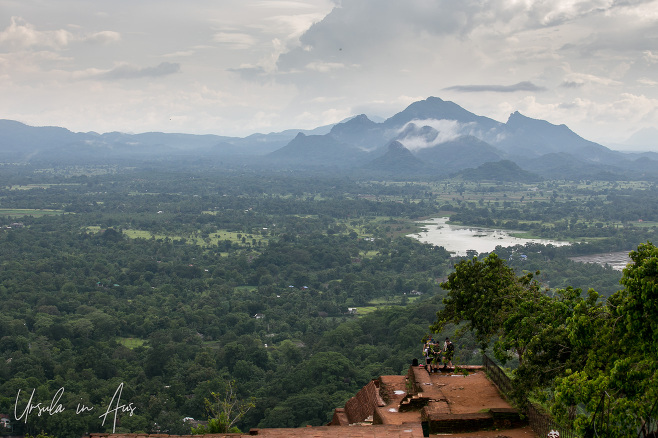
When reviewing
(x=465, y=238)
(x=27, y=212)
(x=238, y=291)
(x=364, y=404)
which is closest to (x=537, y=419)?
(x=364, y=404)

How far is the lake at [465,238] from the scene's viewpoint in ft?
240

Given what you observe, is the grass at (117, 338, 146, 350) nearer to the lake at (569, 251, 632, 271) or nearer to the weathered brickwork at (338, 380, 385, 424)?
the weathered brickwork at (338, 380, 385, 424)

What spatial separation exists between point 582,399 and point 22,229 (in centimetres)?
8583

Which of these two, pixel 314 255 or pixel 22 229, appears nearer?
pixel 314 255

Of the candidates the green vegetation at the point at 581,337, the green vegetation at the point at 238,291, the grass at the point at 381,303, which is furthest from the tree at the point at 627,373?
the grass at the point at 381,303

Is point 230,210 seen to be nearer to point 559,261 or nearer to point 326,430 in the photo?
point 559,261

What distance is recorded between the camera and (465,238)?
267 feet

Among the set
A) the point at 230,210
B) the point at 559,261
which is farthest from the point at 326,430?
the point at 230,210

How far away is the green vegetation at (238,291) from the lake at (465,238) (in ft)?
11.8

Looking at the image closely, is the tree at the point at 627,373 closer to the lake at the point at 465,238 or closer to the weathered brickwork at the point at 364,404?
the weathered brickwork at the point at 364,404

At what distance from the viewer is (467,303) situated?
1345 cm

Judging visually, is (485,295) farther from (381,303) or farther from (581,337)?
(381,303)

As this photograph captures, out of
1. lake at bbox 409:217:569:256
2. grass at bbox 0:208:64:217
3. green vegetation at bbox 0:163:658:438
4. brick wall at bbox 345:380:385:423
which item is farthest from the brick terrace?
grass at bbox 0:208:64:217

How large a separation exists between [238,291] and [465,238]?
3864cm
